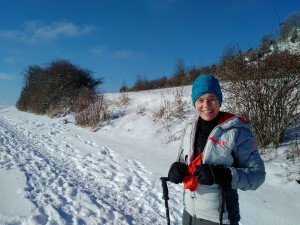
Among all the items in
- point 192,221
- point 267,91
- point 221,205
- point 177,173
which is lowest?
point 192,221

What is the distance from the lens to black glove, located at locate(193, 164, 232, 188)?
5.92ft

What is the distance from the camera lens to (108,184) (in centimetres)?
493

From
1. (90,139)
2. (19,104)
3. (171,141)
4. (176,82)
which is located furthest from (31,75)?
(171,141)

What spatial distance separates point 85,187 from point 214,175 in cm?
337

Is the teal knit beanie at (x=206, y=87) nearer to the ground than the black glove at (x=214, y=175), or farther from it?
farther from it

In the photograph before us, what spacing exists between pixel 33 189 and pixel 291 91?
4652 millimetres

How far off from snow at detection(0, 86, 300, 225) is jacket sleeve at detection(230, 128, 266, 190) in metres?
1.87

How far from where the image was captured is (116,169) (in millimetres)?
5832

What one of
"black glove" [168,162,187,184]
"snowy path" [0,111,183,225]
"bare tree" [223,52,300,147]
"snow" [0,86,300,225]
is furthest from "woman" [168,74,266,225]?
"bare tree" [223,52,300,147]

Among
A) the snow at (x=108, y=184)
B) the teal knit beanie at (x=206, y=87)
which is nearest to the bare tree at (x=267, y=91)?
the snow at (x=108, y=184)

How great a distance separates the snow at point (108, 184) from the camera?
366 centimetres

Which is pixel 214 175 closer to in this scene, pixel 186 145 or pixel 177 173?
pixel 177 173

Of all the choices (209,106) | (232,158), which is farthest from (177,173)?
(209,106)

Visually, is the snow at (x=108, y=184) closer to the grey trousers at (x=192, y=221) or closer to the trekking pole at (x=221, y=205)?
the grey trousers at (x=192, y=221)
